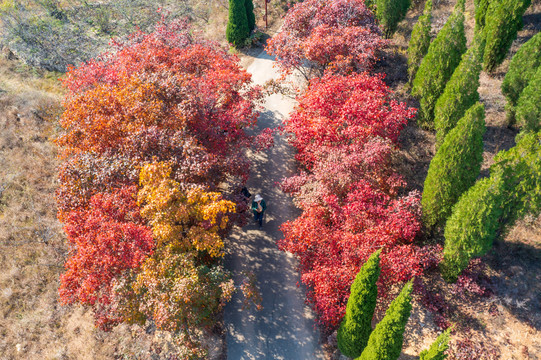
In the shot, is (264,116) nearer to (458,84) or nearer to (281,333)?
(458,84)

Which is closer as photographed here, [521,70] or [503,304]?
[503,304]

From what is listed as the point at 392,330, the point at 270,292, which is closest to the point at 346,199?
the point at 270,292

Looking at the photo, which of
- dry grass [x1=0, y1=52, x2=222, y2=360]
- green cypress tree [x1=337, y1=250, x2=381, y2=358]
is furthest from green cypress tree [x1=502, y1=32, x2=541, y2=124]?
dry grass [x1=0, y1=52, x2=222, y2=360]

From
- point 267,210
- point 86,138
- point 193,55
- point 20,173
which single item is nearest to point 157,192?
point 86,138

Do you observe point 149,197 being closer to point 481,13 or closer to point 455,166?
point 455,166

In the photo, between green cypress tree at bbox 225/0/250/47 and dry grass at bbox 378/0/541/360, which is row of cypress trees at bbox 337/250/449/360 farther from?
green cypress tree at bbox 225/0/250/47

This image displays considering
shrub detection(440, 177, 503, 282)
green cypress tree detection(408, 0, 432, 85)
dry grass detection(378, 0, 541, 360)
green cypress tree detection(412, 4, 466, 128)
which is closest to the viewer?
shrub detection(440, 177, 503, 282)
